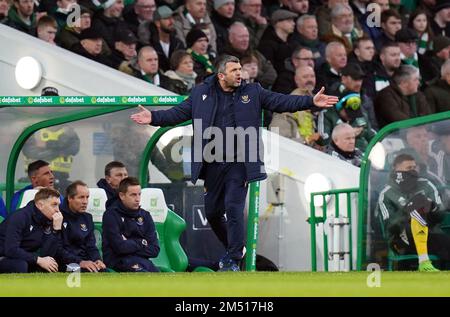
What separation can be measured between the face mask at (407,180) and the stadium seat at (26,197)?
305cm

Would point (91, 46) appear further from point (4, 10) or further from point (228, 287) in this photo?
point (228, 287)

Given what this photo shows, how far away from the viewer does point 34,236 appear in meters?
12.3

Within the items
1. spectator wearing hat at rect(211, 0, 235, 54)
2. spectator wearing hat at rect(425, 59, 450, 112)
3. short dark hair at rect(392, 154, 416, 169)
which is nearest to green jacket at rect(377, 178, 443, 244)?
short dark hair at rect(392, 154, 416, 169)

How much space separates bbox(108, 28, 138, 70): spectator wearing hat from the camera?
1605cm

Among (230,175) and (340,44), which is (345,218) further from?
(340,44)

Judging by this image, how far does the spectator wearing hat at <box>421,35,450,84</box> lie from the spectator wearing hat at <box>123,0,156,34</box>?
3.87 m

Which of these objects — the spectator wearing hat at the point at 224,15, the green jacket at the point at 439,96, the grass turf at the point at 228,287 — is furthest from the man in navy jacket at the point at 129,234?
the green jacket at the point at 439,96

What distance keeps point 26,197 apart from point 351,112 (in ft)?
15.5

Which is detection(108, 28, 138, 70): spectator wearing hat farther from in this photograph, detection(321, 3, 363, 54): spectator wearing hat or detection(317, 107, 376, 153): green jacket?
detection(321, 3, 363, 54): spectator wearing hat

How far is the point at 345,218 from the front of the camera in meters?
13.9

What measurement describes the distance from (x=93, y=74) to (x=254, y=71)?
1859mm
